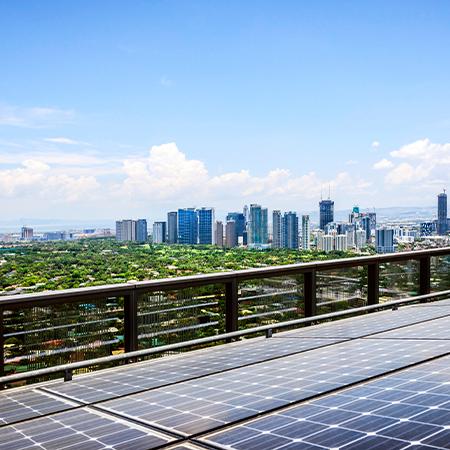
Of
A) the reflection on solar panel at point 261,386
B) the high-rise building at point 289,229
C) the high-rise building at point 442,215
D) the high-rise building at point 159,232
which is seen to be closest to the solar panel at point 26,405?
the reflection on solar panel at point 261,386

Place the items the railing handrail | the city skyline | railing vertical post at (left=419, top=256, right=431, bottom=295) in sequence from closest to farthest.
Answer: the railing handrail < railing vertical post at (left=419, top=256, right=431, bottom=295) < the city skyline

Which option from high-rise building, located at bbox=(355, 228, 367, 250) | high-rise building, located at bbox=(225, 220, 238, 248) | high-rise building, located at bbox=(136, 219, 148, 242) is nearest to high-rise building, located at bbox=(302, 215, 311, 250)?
high-rise building, located at bbox=(225, 220, 238, 248)

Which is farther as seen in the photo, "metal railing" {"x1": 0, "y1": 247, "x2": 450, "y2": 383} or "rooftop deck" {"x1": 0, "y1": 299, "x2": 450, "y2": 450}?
"metal railing" {"x1": 0, "y1": 247, "x2": 450, "y2": 383}

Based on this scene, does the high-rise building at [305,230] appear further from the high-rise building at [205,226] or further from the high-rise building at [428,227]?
the high-rise building at [428,227]

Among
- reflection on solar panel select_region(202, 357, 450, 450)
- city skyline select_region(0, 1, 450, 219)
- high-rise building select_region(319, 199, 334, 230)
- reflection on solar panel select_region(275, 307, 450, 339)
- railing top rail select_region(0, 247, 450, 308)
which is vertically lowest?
reflection on solar panel select_region(275, 307, 450, 339)

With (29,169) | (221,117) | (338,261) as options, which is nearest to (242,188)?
(221,117)

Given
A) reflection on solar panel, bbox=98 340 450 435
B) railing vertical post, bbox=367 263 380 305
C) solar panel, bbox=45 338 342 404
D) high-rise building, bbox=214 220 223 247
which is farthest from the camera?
high-rise building, bbox=214 220 223 247

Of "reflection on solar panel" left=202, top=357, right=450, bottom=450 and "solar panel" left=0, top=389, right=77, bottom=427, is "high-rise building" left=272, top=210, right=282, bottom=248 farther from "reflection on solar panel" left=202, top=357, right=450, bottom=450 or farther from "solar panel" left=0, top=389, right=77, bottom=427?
"reflection on solar panel" left=202, top=357, right=450, bottom=450
